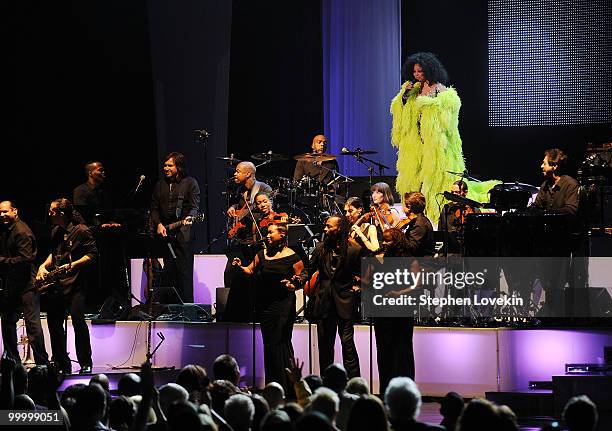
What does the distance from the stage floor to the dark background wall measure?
5848 millimetres

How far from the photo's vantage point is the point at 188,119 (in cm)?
1540

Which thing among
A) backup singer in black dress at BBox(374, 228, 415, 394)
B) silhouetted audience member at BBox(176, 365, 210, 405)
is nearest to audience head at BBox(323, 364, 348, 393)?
silhouetted audience member at BBox(176, 365, 210, 405)

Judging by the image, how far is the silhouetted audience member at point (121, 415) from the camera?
19.9 feet

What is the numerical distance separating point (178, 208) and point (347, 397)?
6.34m

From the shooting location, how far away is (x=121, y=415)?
19.9 feet

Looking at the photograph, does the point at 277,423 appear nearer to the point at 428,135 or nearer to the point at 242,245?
the point at 242,245

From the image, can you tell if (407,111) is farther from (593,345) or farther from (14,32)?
(14,32)

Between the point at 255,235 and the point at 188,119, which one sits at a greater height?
the point at 188,119

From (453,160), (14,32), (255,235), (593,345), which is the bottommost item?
(593,345)

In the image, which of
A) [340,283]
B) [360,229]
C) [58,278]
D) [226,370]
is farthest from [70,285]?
[226,370]

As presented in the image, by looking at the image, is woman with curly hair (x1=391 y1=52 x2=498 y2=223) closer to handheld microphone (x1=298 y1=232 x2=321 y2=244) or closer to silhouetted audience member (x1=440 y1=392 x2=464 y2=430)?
handheld microphone (x1=298 y1=232 x2=321 y2=244)

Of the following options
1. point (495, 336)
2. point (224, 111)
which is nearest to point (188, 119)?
point (224, 111)

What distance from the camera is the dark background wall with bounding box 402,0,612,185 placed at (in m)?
16.6

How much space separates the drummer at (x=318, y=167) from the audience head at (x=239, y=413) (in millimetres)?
8272
